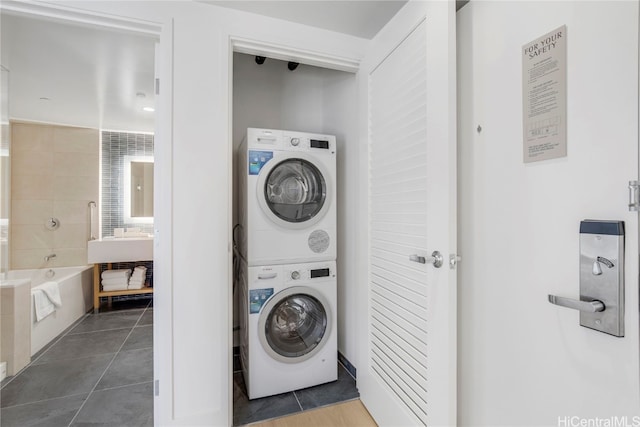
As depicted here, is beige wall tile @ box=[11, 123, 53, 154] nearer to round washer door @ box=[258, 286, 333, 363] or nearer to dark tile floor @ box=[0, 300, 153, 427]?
dark tile floor @ box=[0, 300, 153, 427]

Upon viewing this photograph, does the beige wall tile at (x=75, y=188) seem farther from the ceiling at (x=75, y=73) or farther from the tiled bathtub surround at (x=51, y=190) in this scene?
the ceiling at (x=75, y=73)

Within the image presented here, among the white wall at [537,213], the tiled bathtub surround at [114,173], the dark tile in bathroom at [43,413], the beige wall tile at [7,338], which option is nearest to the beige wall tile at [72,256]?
the tiled bathtub surround at [114,173]

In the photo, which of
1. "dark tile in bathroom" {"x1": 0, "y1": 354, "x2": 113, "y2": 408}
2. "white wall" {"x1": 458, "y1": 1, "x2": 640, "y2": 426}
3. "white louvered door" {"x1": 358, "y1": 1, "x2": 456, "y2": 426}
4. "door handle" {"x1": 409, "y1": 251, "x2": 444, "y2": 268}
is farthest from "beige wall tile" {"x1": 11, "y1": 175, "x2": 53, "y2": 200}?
"white wall" {"x1": 458, "y1": 1, "x2": 640, "y2": 426}

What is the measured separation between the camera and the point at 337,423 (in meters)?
1.62

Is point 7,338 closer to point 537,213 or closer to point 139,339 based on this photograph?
point 139,339

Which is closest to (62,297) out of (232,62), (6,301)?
(6,301)

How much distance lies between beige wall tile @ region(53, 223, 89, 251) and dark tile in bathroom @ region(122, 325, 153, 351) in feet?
5.22

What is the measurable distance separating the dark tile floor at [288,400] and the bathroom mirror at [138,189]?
2.85 m

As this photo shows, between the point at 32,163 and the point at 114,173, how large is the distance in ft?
2.78

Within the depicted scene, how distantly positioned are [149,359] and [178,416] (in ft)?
3.56

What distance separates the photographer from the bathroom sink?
324 cm

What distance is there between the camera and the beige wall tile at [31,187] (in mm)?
3473

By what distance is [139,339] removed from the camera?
2688mm

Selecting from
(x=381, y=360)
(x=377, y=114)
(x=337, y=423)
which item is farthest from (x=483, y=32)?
(x=337, y=423)
